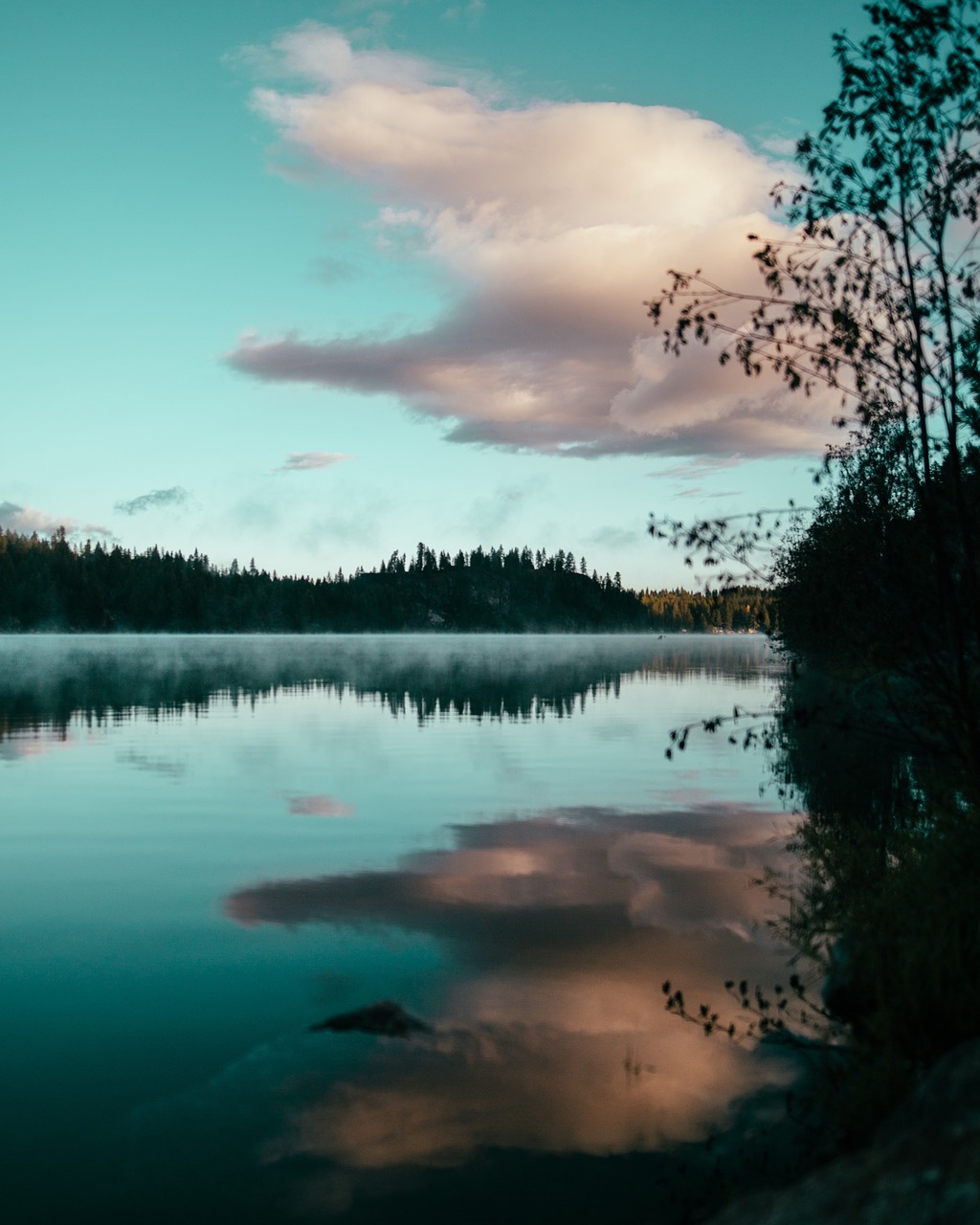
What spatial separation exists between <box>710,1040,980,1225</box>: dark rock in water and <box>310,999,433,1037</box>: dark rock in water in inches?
219

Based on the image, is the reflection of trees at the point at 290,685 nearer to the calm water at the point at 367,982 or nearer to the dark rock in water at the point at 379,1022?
the calm water at the point at 367,982

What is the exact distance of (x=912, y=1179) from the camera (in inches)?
228

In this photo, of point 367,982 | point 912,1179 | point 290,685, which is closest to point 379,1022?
point 367,982

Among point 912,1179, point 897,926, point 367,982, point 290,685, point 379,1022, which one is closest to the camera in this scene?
point 912,1179

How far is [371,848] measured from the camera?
22.2 metres

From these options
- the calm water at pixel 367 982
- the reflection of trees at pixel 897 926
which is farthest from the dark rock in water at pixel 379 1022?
the reflection of trees at pixel 897 926

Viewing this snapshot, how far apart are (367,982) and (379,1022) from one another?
161 cm

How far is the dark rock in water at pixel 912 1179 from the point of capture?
554cm

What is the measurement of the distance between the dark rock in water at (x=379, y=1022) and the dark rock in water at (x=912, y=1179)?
557 centimetres

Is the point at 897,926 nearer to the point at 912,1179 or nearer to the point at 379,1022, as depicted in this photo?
the point at 912,1179

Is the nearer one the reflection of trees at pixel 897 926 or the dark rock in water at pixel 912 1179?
the dark rock in water at pixel 912 1179

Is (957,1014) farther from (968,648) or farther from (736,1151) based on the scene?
(968,648)

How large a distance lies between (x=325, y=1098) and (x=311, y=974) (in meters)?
3.85

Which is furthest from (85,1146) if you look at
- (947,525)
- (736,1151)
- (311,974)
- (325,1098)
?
(947,525)
